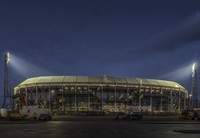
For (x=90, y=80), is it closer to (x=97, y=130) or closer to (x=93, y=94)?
(x=93, y=94)

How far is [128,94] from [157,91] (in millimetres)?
13619

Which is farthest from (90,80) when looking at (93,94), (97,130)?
(97,130)

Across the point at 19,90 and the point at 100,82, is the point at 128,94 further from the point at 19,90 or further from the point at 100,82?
the point at 19,90

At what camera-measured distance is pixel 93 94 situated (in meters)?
124

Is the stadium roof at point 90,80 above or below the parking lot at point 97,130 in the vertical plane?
above

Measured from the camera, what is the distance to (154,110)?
13175 centimetres

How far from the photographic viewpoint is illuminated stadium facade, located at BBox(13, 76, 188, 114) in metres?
125

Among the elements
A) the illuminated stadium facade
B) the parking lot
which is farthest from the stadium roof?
the parking lot

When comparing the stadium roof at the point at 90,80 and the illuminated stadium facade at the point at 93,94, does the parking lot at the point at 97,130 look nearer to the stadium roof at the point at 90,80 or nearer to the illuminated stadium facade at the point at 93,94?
the illuminated stadium facade at the point at 93,94

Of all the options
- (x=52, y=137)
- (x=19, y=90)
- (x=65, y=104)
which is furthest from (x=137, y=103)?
(x=52, y=137)

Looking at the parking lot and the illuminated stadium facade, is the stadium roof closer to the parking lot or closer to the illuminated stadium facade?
the illuminated stadium facade

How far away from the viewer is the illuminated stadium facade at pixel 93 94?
12481cm

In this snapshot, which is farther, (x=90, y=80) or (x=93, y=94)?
(x=90, y=80)

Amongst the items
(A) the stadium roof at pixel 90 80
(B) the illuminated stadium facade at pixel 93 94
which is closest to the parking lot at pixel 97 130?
(B) the illuminated stadium facade at pixel 93 94
